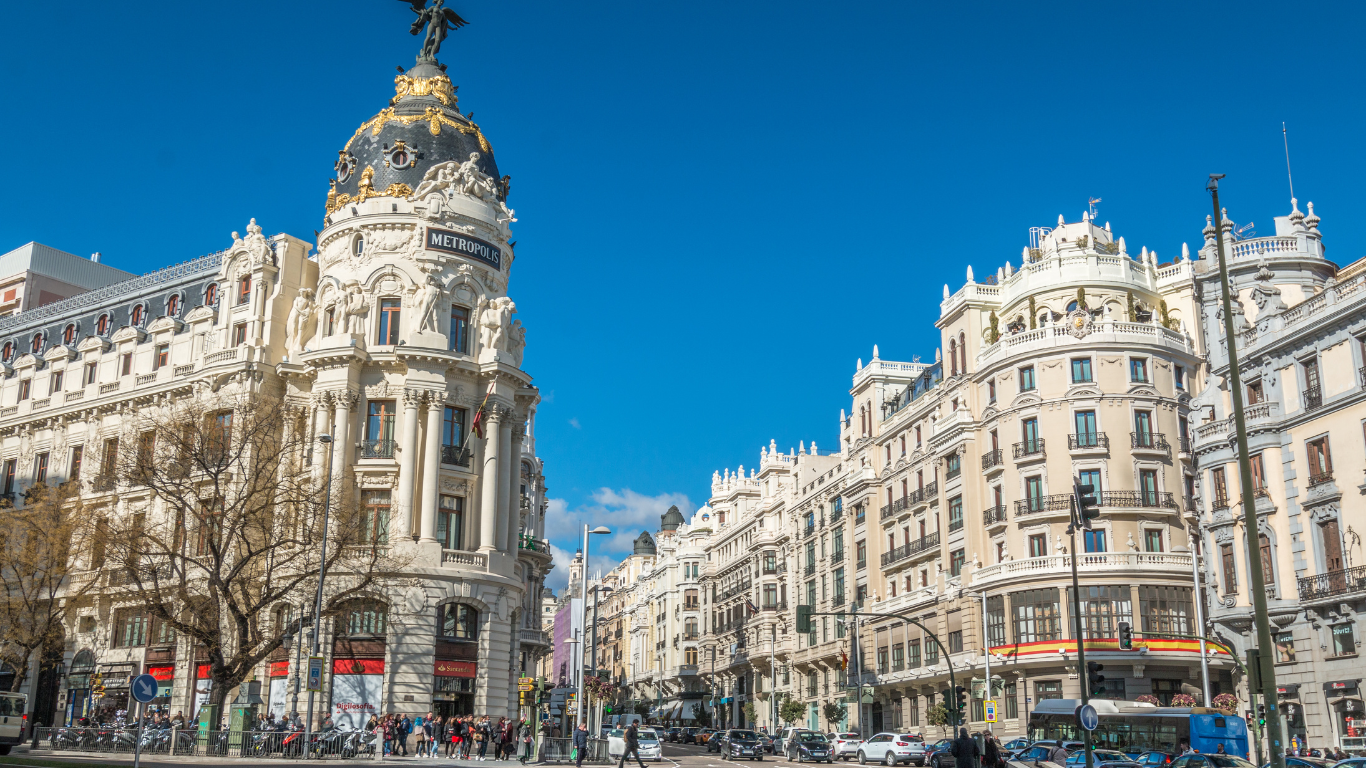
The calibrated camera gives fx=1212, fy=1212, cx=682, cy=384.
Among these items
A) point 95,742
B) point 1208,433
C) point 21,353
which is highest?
point 21,353

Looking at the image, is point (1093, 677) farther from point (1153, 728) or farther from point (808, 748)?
point (808, 748)

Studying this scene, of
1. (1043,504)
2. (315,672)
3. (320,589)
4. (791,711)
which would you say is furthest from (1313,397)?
(791,711)

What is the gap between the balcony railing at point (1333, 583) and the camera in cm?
3834

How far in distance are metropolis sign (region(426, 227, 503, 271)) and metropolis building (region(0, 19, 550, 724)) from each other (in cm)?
9

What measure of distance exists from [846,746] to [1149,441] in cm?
2043

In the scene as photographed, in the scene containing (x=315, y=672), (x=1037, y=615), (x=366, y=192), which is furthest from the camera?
(x=366, y=192)

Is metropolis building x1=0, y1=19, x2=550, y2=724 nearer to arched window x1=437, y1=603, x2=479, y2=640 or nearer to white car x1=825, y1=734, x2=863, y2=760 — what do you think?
arched window x1=437, y1=603, x2=479, y2=640

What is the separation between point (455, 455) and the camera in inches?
2109

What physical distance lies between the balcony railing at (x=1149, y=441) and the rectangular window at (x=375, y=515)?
3467 centimetres

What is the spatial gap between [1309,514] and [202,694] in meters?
44.6

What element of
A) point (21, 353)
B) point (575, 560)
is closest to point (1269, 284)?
point (21, 353)

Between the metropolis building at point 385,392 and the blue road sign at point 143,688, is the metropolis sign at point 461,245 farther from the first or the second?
the blue road sign at point 143,688

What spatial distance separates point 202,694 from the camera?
5259 centimetres

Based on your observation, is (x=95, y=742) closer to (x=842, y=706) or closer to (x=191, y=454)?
(x=191, y=454)
